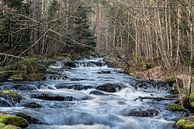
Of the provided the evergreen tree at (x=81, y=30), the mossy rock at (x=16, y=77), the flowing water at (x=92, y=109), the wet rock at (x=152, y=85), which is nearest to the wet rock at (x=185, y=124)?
the flowing water at (x=92, y=109)

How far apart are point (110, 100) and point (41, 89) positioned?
12.4ft

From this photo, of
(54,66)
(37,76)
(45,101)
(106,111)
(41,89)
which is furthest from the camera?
(54,66)

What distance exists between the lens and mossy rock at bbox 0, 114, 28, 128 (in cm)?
951

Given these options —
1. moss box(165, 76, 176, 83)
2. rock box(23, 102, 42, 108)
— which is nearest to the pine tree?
rock box(23, 102, 42, 108)

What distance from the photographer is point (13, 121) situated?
966cm

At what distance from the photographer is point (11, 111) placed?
11461 mm

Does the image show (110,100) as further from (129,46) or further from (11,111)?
(129,46)

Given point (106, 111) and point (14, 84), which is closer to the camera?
point (106, 111)

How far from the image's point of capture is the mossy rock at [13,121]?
9508mm

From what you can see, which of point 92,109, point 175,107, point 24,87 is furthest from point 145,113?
point 24,87

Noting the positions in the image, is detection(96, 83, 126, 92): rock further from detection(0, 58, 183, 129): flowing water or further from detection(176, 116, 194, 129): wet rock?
detection(176, 116, 194, 129): wet rock

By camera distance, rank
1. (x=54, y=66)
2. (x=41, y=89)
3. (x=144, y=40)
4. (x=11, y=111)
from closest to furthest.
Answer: (x=11, y=111) < (x=41, y=89) < (x=54, y=66) < (x=144, y=40)

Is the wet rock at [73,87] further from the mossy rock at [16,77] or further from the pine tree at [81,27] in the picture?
the mossy rock at [16,77]

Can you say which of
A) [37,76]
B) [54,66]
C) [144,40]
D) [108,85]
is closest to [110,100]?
[108,85]
